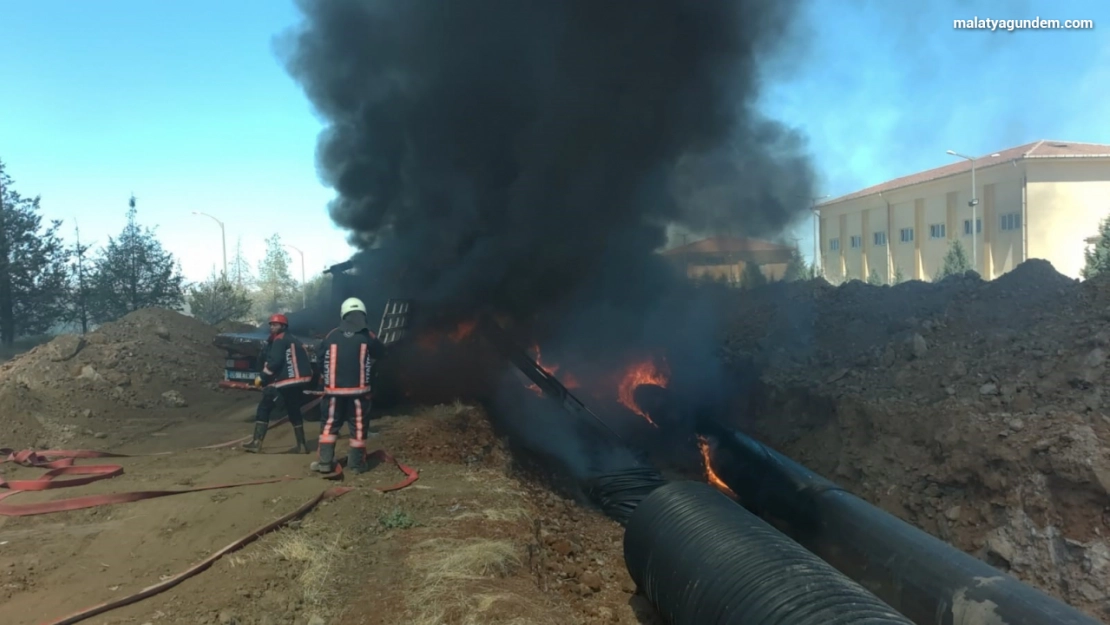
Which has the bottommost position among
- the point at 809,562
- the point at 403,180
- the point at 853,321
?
the point at 809,562

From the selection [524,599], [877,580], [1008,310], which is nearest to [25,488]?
[524,599]

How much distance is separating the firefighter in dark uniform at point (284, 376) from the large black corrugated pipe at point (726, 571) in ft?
13.9

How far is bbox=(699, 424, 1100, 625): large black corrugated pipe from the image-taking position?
4.45m

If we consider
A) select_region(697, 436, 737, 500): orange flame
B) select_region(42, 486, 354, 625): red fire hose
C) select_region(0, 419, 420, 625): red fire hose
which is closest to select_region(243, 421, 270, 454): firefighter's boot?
select_region(0, 419, 420, 625): red fire hose

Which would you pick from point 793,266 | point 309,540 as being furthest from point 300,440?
point 793,266

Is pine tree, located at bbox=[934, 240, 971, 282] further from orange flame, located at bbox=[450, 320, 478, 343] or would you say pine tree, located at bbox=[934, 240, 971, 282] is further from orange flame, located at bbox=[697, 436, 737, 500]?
orange flame, located at bbox=[450, 320, 478, 343]

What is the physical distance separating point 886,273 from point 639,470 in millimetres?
33491

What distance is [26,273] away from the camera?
64.8 feet

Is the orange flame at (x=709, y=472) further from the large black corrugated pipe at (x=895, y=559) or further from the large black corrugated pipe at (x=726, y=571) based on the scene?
the large black corrugated pipe at (x=726, y=571)

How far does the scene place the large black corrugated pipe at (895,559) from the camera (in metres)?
4.45

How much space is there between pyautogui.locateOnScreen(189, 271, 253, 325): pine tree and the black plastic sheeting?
18.9 m

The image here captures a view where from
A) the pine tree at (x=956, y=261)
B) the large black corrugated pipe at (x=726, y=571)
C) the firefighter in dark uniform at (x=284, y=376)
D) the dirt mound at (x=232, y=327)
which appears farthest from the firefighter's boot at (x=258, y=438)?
the pine tree at (x=956, y=261)

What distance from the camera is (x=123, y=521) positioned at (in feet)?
18.3

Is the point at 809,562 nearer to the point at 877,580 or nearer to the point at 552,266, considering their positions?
the point at 877,580
